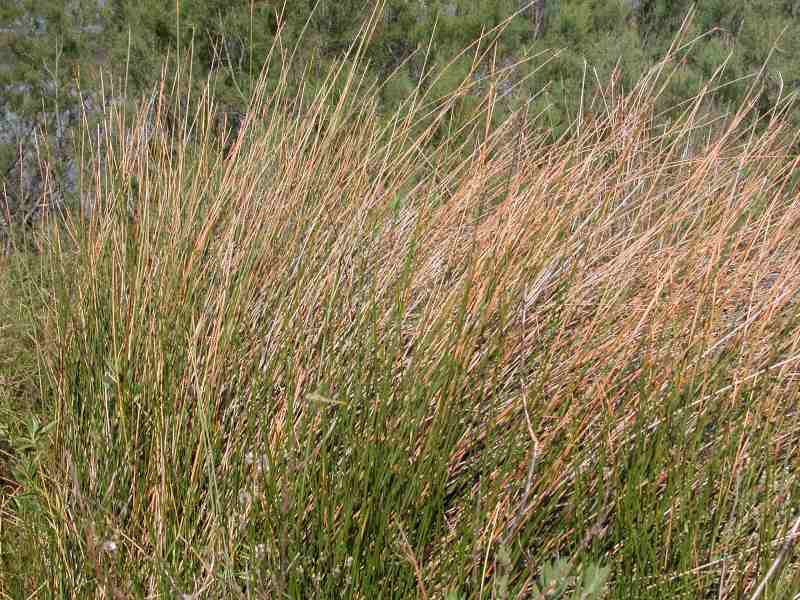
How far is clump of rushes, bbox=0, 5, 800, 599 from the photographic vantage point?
1179 millimetres

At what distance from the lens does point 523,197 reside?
1820 millimetres

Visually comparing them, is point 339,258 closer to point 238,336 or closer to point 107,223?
point 238,336

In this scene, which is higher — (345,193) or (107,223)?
(345,193)

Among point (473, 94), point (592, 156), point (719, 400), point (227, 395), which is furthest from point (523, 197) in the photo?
point (473, 94)

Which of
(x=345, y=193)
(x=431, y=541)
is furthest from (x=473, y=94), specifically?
(x=431, y=541)

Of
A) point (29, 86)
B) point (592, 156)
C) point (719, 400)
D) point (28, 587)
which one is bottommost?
point (29, 86)

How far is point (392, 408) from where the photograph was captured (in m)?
1.39

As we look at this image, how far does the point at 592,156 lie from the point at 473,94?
92.5 inches

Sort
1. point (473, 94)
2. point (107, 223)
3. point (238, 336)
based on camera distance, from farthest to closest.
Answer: point (473, 94), point (107, 223), point (238, 336)

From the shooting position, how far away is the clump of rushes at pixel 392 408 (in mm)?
1179

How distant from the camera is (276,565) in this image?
120cm

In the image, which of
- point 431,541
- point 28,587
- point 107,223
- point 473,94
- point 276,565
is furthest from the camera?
point 473,94

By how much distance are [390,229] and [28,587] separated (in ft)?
3.64

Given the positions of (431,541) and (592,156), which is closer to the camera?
(431,541)
